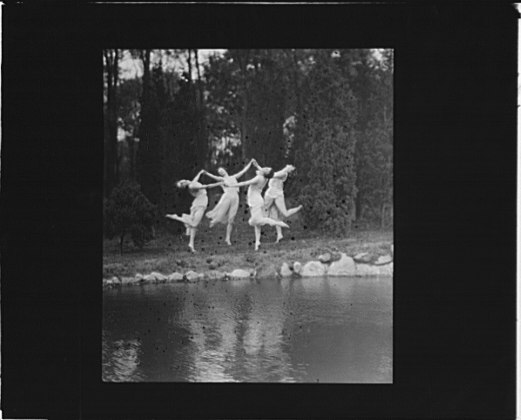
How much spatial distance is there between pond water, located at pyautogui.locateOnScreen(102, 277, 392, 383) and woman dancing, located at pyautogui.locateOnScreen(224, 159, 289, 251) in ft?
1.73

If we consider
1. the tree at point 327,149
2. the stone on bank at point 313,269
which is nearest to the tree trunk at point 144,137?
the tree at point 327,149

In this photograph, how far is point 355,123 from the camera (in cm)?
699

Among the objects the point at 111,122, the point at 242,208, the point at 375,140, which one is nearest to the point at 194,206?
the point at 242,208

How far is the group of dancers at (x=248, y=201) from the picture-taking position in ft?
23.2

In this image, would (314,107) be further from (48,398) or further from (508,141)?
(48,398)

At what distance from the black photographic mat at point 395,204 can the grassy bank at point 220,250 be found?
35 centimetres

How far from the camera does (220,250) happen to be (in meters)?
7.09

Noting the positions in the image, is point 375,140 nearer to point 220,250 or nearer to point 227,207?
point 227,207

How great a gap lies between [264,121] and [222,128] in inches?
15.5

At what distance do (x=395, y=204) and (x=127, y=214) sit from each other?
2.43 meters

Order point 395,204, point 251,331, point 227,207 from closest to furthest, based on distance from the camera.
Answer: point 395,204 → point 251,331 → point 227,207

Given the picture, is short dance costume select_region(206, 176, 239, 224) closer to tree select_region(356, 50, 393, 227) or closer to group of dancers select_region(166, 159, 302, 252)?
group of dancers select_region(166, 159, 302, 252)

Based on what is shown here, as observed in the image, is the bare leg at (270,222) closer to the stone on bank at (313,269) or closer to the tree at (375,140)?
the stone on bank at (313,269)

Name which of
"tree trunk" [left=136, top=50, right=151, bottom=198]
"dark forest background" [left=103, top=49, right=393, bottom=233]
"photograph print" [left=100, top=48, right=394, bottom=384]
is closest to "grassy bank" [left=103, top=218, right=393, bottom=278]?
"photograph print" [left=100, top=48, right=394, bottom=384]
